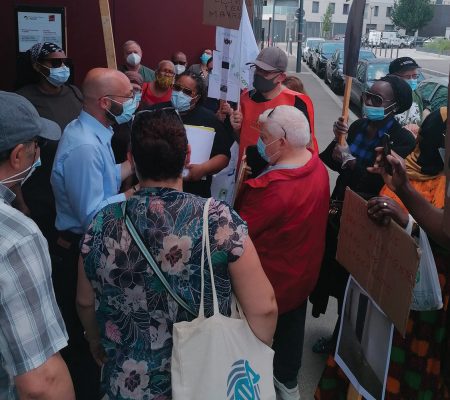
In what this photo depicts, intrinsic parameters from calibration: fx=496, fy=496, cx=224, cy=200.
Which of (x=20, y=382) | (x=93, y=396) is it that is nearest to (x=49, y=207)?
(x=93, y=396)

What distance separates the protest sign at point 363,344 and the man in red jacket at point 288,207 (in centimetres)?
36

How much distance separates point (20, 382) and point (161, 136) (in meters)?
0.91

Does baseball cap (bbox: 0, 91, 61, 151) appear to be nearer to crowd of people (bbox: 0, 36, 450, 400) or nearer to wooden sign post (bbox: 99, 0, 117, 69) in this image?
crowd of people (bbox: 0, 36, 450, 400)

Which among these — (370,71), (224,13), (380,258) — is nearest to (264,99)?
(224,13)

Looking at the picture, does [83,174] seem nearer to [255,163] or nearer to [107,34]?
[255,163]

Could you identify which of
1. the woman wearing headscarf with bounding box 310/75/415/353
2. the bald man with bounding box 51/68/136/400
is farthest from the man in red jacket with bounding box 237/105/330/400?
the bald man with bounding box 51/68/136/400

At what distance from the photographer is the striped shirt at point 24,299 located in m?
1.32

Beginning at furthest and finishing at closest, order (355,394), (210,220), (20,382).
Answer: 1. (355,394)
2. (210,220)
3. (20,382)

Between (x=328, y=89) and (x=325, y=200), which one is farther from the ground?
(x=325, y=200)

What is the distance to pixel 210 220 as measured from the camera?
5.70ft

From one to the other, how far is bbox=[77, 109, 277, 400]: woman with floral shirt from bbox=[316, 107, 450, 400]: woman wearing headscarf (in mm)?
764

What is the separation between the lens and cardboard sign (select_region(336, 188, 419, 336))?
199 centimetres

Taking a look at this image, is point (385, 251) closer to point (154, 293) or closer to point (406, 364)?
point (406, 364)

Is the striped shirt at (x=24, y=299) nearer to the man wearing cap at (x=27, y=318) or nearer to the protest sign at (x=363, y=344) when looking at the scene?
the man wearing cap at (x=27, y=318)
